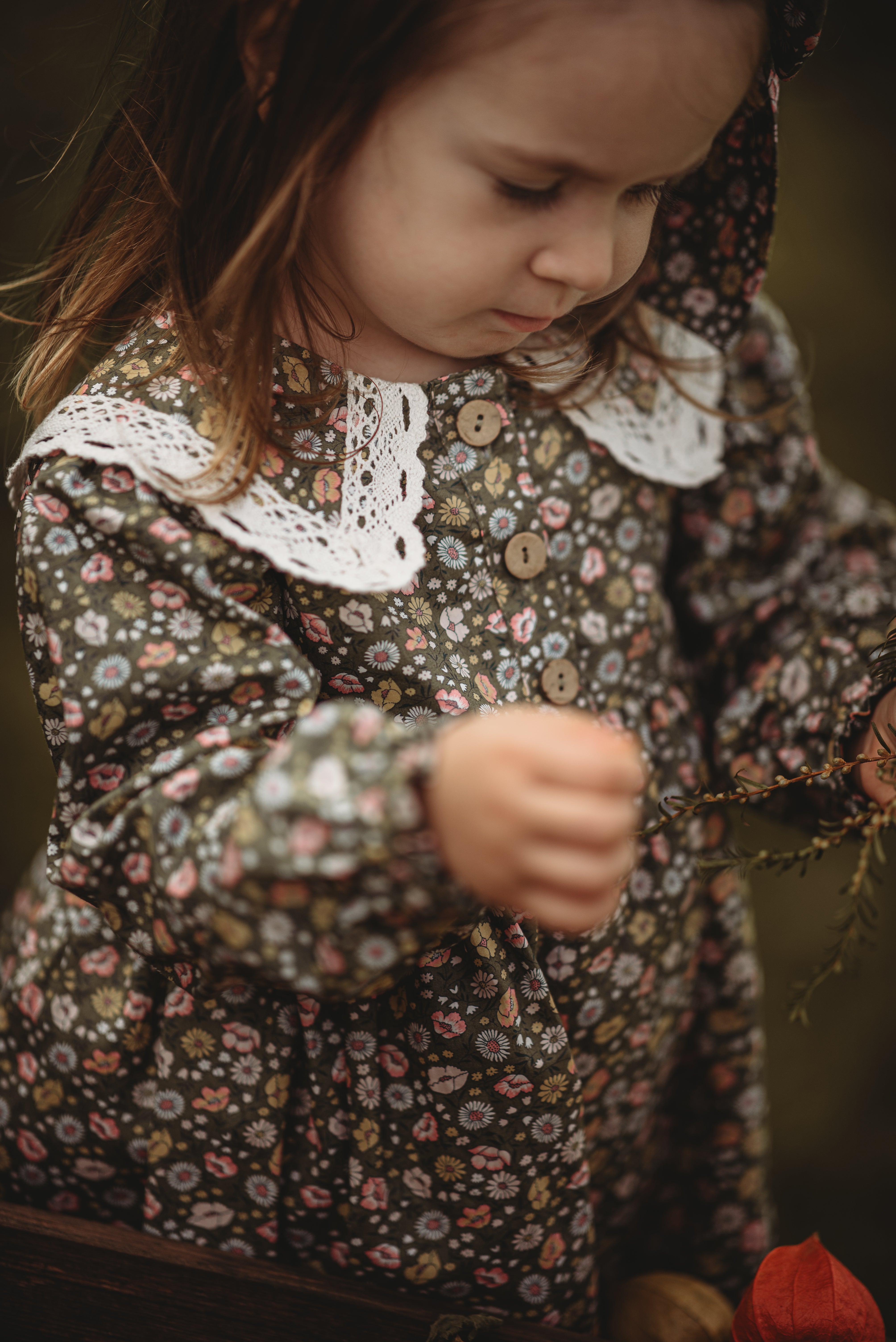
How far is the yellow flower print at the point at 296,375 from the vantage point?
56cm

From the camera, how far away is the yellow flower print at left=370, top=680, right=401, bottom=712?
57 centimetres

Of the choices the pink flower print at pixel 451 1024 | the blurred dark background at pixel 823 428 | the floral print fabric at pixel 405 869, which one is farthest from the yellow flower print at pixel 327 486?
the blurred dark background at pixel 823 428

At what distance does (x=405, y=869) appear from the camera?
1.20ft

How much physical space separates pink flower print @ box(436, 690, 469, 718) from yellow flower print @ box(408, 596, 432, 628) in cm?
5

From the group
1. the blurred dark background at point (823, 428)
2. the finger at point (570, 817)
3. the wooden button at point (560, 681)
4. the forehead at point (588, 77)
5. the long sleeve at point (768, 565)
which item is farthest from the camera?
the blurred dark background at point (823, 428)

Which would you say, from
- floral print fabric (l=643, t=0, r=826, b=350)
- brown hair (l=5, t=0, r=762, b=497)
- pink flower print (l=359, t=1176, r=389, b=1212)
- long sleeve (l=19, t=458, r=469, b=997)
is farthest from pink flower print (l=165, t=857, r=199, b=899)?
floral print fabric (l=643, t=0, r=826, b=350)

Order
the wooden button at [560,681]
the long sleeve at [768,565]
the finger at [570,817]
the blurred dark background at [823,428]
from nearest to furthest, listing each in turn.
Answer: the finger at [570,817] → the wooden button at [560,681] → the long sleeve at [768,565] → the blurred dark background at [823,428]

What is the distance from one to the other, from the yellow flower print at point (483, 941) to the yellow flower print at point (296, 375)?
→ 349 millimetres

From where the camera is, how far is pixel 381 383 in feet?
1.93

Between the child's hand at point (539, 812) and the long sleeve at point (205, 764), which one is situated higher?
the child's hand at point (539, 812)

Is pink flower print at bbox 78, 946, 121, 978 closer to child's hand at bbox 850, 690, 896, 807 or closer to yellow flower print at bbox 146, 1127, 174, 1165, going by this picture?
yellow flower print at bbox 146, 1127, 174, 1165

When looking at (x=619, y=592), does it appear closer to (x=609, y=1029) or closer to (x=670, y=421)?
(x=670, y=421)

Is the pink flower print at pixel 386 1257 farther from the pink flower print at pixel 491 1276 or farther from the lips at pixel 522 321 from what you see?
the lips at pixel 522 321

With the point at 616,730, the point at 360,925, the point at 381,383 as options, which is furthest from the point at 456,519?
the point at 360,925
